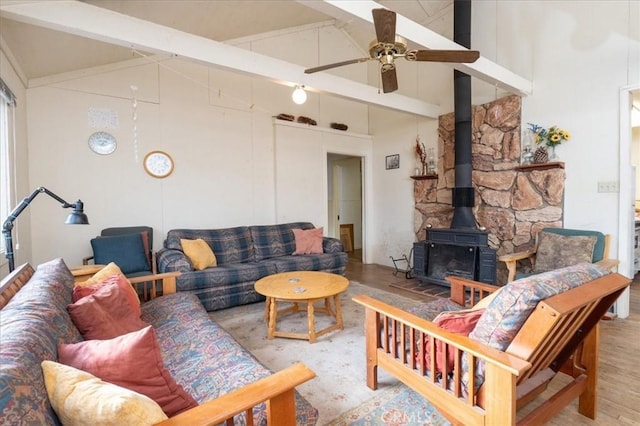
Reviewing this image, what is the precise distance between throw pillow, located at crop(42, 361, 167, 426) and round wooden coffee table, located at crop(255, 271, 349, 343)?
159 centimetres

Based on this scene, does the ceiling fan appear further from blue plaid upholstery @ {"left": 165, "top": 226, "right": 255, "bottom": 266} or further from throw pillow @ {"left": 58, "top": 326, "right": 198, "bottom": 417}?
blue plaid upholstery @ {"left": 165, "top": 226, "right": 255, "bottom": 266}

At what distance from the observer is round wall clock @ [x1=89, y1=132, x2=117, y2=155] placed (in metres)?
3.44

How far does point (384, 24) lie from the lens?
1.88m

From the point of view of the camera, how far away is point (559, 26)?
3.28 metres

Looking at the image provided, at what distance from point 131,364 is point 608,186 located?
408 centimetres

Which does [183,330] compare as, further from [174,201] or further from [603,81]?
[603,81]

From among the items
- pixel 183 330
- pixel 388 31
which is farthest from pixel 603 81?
pixel 183 330

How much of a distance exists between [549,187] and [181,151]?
14.4 ft

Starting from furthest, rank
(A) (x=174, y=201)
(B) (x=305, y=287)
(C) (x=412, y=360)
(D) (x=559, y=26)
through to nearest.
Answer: (A) (x=174, y=201)
(D) (x=559, y=26)
(B) (x=305, y=287)
(C) (x=412, y=360)

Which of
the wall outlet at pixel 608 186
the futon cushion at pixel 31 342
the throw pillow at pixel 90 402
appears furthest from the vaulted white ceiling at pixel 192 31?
the throw pillow at pixel 90 402

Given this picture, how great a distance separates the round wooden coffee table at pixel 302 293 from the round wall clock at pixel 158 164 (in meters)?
2.10

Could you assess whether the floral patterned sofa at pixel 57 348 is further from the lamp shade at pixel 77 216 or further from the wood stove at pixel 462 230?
the wood stove at pixel 462 230

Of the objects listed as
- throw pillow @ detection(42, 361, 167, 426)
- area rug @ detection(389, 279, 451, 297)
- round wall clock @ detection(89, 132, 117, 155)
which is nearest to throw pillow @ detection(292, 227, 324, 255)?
area rug @ detection(389, 279, 451, 297)

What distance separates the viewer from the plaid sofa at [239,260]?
10.3ft
